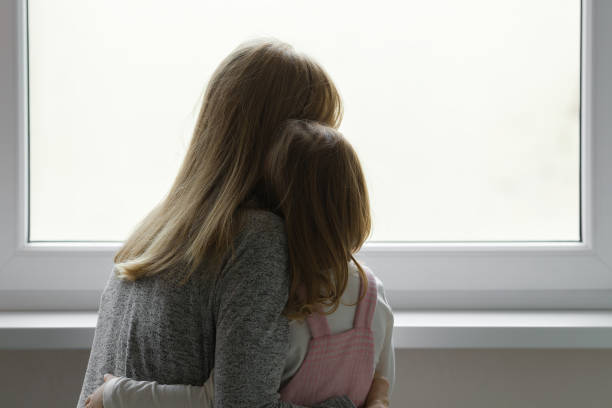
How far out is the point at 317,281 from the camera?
66cm

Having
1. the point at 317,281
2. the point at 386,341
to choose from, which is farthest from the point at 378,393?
the point at 317,281

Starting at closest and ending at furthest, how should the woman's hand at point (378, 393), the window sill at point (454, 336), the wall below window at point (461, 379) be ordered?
1. the woman's hand at point (378, 393)
2. the window sill at point (454, 336)
3. the wall below window at point (461, 379)

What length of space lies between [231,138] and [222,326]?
0.25m

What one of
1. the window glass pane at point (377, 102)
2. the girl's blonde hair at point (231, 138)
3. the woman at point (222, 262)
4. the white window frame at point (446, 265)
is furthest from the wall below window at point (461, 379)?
the girl's blonde hair at point (231, 138)

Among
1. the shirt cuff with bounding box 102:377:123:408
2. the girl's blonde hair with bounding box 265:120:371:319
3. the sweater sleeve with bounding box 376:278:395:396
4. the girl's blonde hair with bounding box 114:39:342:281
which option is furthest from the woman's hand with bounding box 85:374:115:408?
the sweater sleeve with bounding box 376:278:395:396

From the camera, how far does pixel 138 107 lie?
1.11 metres

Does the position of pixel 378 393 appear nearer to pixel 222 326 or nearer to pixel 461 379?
pixel 222 326

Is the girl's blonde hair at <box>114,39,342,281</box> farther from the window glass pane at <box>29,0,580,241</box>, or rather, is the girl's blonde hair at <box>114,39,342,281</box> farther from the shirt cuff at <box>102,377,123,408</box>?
the window glass pane at <box>29,0,580,241</box>

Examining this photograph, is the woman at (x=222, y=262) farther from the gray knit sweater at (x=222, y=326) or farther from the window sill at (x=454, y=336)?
the window sill at (x=454, y=336)

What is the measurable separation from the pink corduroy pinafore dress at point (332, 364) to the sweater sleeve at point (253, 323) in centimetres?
4

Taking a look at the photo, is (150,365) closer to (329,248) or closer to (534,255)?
(329,248)

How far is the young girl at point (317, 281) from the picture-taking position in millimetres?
671

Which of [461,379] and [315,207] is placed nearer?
[315,207]

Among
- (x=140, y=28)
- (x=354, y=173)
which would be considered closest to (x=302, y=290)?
(x=354, y=173)
